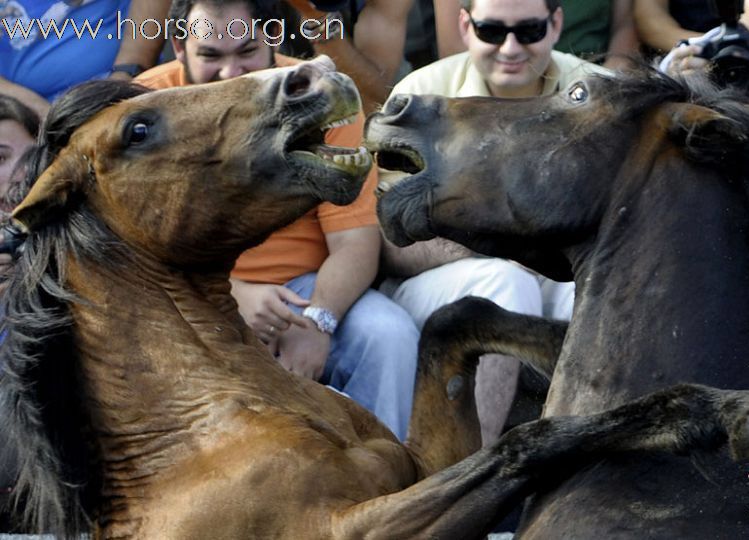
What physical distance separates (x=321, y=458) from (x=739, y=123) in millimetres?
1331

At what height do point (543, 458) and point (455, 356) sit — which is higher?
point (543, 458)

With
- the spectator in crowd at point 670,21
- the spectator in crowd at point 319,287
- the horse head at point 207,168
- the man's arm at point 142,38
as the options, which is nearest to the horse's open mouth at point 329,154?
the horse head at point 207,168

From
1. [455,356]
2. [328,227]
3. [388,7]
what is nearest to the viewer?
[455,356]

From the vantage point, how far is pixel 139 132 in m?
4.08

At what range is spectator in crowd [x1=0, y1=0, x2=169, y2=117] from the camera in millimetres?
6711

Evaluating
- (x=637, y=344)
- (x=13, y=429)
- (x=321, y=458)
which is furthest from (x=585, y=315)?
(x=13, y=429)

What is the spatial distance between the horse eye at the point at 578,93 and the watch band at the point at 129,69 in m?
3.09

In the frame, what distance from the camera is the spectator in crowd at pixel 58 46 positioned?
6.71 meters

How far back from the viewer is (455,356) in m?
4.51

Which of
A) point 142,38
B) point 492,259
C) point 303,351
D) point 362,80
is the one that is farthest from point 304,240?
point 142,38

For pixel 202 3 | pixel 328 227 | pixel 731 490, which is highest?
pixel 202 3

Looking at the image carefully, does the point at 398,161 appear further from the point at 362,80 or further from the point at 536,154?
the point at 362,80

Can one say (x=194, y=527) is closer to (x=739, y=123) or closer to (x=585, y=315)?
(x=585, y=315)

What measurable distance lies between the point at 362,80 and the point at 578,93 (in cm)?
279
